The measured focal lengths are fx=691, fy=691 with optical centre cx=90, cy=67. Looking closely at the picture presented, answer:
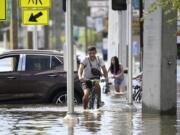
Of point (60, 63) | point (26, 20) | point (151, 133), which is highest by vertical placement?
point (26, 20)

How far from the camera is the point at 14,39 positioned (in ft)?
101

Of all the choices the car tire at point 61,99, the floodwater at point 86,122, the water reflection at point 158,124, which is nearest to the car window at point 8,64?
the floodwater at point 86,122

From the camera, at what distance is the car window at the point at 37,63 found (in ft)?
60.6

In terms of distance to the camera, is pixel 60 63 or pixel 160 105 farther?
pixel 60 63

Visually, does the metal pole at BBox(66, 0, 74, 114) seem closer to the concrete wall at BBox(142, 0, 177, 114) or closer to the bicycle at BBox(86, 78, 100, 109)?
the concrete wall at BBox(142, 0, 177, 114)

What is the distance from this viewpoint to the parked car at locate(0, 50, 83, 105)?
18.2 meters

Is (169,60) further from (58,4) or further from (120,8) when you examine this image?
(58,4)

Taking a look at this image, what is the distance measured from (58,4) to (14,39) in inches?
2529

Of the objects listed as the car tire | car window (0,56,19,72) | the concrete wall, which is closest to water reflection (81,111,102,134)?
the concrete wall

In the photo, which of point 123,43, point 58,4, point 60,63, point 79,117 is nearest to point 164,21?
point 79,117

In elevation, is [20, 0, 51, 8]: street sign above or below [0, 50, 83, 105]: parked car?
above

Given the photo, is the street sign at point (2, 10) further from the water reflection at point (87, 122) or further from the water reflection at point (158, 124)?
the water reflection at point (158, 124)

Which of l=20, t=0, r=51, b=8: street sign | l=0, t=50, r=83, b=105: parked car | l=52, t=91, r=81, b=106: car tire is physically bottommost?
l=52, t=91, r=81, b=106: car tire

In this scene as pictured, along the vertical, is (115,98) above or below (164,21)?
below
